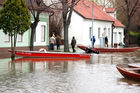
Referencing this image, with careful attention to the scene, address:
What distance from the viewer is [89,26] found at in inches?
2101

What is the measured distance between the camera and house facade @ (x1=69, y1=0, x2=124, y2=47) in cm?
5156

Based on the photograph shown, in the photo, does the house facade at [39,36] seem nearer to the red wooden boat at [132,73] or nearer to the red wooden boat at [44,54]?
the red wooden boat at [44,54]

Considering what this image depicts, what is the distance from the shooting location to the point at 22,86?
14727 millimetres

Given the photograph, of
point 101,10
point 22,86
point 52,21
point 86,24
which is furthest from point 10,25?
point 101,10

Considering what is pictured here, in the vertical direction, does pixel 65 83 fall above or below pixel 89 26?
below

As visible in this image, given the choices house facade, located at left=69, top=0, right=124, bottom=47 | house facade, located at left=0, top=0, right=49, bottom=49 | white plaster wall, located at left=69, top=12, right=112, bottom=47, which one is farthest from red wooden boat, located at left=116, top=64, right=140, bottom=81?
white plaster wall, located at left=69, top=12, right=112, bottom=47

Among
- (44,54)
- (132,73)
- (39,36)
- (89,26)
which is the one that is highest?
(89,26)

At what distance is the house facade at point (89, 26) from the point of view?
5156cm

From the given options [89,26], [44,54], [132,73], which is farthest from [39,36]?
[132,73]

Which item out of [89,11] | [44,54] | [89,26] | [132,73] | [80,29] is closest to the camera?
[132,73]

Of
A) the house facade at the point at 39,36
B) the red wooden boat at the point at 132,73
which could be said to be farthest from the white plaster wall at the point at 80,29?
the red wooden boat at the point at 132,73

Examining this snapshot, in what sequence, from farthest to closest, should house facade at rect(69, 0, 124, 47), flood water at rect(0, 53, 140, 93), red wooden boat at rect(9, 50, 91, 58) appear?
house facade at rect(69, 0, 124, 47) < red wooden boat at rect(9, 50, 91, 58) < flood water at rect(0, 53, 140, 93)

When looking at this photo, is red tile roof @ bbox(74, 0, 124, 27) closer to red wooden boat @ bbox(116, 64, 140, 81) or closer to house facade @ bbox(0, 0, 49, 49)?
house facade @ bbox(0, 0, 49, 49)

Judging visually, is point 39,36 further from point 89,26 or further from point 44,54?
point 89,26
